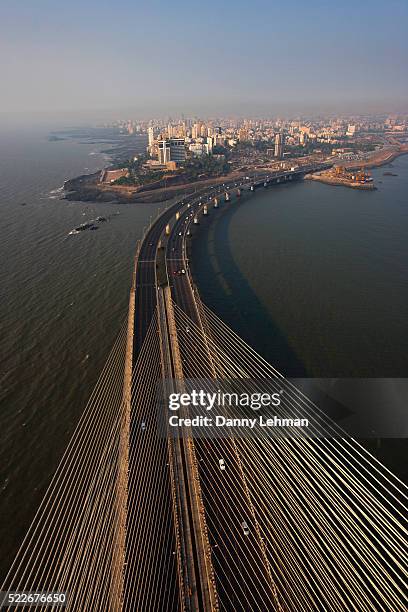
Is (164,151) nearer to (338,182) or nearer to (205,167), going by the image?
(205,167)

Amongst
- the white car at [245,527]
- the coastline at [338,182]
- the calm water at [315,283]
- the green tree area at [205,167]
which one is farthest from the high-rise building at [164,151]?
the white car at [245,527]

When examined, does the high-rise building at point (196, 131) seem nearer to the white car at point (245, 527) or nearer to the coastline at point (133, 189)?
the coastline at point (133, 189)

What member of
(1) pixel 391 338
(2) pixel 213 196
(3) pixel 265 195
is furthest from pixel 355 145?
(1) pixel 391 338

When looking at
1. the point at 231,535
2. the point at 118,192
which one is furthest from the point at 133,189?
the point at 231,535

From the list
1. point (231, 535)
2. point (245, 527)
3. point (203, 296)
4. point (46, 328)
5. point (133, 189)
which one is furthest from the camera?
point (133, 189)

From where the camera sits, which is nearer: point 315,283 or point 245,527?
point 245,527

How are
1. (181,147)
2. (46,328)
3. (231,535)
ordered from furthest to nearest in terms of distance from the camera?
1. (181,147)
2. (46,328)
3. (231,535)

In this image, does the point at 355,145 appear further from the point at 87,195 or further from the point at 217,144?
the point at 87,195

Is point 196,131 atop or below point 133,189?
atop
